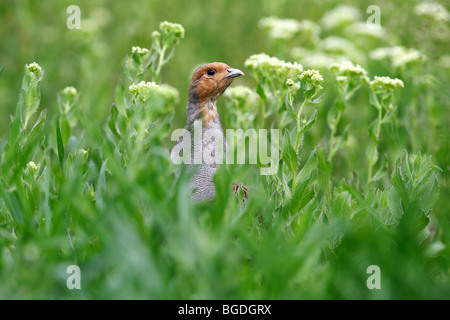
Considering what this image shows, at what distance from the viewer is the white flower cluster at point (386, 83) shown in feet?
9.26

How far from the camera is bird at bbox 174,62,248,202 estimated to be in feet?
8.61

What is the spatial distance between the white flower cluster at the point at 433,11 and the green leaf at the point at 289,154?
2122 millimetres

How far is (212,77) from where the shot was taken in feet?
9.28

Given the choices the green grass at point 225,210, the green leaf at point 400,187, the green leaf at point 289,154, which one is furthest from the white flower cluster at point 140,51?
the green leaf at point 400,187

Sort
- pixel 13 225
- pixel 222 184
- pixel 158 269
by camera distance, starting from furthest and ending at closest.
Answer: pixel 13 225 < pixel 222 184 < pixel 158 269

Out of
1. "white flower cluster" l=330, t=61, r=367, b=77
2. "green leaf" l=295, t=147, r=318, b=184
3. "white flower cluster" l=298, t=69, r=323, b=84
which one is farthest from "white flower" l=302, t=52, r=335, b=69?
"green leaf" l=295, t=147, r=318, b=184

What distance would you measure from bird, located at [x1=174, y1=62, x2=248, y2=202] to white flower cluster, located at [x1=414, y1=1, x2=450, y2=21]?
1867mm

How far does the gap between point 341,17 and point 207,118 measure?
11.2ft

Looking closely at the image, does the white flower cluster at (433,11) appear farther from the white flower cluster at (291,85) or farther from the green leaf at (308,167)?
the green leaf at (308,167)

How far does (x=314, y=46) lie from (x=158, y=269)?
373 cm

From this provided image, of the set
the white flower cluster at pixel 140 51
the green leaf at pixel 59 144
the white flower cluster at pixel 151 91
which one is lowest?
the green leaf at pixel 59 144

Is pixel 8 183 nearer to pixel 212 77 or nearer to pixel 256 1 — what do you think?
pixel 212 77

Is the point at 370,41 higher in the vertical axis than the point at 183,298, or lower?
higher

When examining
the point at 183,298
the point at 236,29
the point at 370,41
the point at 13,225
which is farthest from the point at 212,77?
the point at 236,29
